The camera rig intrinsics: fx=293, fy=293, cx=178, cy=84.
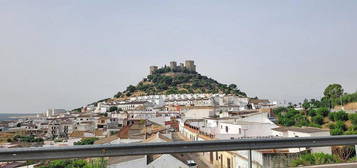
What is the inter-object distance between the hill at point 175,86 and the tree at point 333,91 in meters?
73.0

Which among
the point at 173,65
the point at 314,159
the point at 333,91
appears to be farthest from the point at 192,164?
the point at 173,65

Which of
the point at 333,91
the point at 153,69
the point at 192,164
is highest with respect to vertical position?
the point at 153,69

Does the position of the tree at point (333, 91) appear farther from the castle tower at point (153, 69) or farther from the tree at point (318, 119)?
the castle tower at point (153, 69)

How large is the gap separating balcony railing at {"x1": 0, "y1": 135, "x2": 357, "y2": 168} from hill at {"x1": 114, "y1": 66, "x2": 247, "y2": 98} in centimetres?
14505

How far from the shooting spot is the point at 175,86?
16438cm

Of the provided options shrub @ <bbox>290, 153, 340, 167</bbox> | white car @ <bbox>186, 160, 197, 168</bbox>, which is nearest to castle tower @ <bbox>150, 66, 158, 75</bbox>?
white car @ <bbox>186, 160, 197, 168</bbox>

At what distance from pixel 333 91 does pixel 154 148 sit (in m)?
85.7

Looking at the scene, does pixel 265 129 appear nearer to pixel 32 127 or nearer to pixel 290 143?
pixel 290 143

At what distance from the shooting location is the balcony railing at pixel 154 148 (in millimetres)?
3828

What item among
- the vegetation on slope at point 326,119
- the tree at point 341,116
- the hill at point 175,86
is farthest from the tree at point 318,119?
the hill at point 175,86

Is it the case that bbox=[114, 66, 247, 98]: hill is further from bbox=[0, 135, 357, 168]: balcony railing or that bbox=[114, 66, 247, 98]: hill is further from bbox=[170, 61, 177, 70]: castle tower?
bbox=[0, 135, 357, 168]: balcony railing

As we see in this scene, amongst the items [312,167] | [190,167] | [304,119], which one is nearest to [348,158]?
[312,167]

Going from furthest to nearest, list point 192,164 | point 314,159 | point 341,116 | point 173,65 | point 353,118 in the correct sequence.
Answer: point 173,65
point 341,116
point 353,118
point 192,164
point 314,159

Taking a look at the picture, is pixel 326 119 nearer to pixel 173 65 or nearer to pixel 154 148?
pixel 154 148
